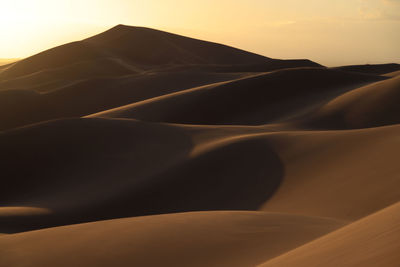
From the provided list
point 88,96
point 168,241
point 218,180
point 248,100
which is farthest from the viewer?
point 88,96

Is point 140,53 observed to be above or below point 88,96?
above

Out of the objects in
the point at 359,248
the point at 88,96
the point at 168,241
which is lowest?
the point at 88,96

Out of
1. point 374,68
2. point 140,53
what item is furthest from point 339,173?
point 140,53

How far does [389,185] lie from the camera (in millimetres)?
9891

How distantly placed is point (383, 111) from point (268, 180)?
1288cm

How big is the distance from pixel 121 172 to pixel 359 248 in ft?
41.4

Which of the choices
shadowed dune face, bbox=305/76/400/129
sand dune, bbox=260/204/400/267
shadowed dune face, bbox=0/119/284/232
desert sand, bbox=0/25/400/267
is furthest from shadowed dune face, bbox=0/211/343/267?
shadowed dune face, bbox=305/76/400/129

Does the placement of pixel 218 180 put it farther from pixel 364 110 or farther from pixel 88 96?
pixel 88 96

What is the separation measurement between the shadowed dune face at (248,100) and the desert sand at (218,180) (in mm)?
112

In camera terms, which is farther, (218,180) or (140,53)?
(140,53)

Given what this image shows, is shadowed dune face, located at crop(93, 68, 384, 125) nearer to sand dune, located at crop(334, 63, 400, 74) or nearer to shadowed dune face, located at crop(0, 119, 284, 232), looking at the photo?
shadowed dune face, located at crop(0, 119, 284, 232)

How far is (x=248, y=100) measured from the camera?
103 ft

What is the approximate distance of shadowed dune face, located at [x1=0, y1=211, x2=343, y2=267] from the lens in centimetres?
551

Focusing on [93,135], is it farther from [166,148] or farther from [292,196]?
[292,196]
